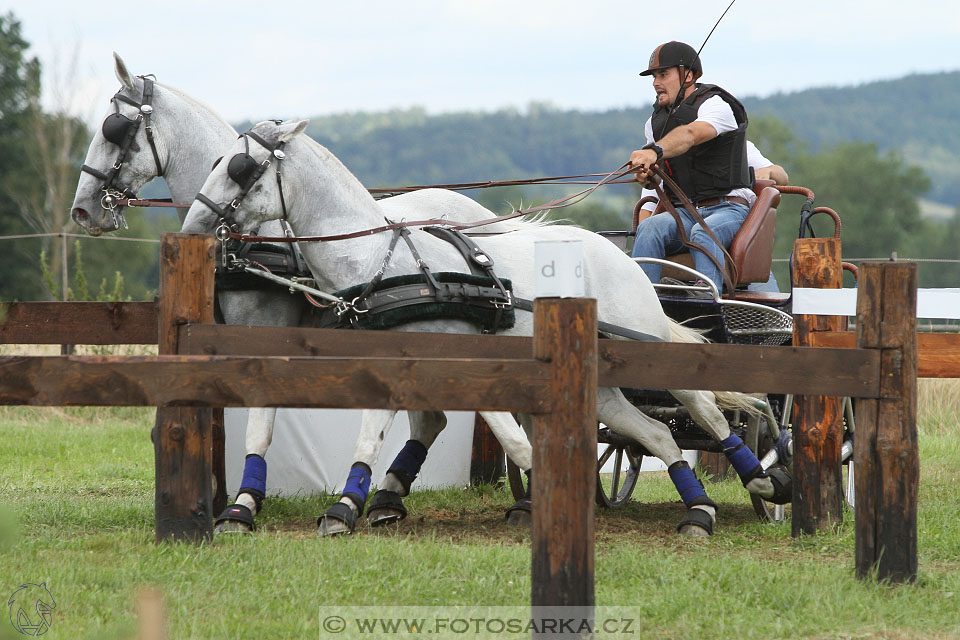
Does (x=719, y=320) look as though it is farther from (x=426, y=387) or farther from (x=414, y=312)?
(x=426, y=387)

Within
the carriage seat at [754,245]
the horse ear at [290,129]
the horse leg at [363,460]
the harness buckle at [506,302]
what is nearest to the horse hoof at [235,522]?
the horse leg at [363,460]

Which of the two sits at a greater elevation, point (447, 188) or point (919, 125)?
point (919, 125)

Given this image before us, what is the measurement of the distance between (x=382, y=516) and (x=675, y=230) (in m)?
2.44

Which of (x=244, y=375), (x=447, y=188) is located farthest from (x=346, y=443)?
(x=244, y=375)

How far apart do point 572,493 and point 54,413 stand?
9301mm

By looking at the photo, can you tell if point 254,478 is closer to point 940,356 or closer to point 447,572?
point 447,572

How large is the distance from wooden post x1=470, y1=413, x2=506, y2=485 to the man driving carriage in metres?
1.82

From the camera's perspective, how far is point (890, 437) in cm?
416

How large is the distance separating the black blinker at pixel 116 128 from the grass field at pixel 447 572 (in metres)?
2.04

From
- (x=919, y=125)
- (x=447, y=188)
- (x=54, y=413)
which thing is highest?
(x=919, y=125)

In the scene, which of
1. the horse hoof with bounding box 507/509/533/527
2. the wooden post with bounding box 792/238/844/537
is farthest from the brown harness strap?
the horse hoof with bounding box 507/509/533/527

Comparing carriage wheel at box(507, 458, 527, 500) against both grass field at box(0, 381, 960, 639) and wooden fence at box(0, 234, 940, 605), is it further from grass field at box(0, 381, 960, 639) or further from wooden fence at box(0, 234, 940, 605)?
wooden fence at box(0, 234, 940, 605)

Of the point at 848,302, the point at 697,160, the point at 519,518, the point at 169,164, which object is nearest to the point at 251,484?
the point at 519,518

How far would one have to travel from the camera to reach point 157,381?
3201mm
